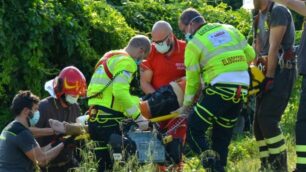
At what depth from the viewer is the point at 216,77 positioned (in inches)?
327

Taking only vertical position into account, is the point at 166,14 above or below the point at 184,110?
above

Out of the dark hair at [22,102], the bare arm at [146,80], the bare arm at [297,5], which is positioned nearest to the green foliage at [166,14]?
the bare arm at [146,80]

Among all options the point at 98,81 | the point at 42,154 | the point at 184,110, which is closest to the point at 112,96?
the point at 98,81

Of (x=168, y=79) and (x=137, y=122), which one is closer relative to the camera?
(x=137, y=122)

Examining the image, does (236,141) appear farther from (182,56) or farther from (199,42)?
(199,42)

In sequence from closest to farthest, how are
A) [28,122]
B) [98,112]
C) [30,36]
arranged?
[28,122], [98,112], [30,36]

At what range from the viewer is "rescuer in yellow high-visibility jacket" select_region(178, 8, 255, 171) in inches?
326

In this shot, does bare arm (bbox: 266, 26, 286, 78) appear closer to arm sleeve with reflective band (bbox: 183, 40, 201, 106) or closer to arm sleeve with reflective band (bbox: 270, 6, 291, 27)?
arm sleeve with reflective band (bbox: 270, 6, 291, 27)

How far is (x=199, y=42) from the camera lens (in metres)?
8.33

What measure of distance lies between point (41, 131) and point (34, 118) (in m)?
0.28

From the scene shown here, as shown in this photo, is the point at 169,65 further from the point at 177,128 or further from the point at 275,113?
the point at 275,113

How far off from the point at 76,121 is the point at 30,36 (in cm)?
153

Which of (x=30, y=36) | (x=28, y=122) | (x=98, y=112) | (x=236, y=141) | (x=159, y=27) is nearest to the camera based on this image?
(x=28, y=122)

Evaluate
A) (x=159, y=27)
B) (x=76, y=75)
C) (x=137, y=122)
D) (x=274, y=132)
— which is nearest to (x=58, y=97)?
(x=76, y=75)
